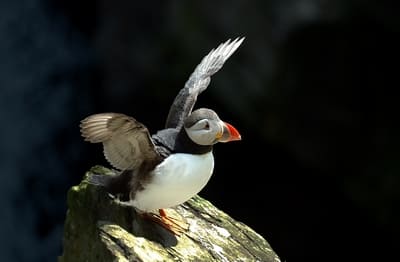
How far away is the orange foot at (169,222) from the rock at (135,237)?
17mm

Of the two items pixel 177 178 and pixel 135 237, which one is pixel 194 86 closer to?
pixel 177 178

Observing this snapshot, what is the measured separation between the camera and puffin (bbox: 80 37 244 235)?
3135 millimetres

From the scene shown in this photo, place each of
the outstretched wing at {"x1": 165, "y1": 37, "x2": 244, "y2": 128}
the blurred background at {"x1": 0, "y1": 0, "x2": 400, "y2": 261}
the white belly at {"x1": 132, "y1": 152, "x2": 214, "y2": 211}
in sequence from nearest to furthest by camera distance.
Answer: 1. the white belly at {"x1": 132, "y1": 152, "x2": 214, "y2": 211}
2. the outstretched wing at {"x1": 165, "y1": 37, "x2": 244, "y2": 128}
3. the blurred background at {"x1": 0, "y1": 0, "x2": 400, "y2": 261}

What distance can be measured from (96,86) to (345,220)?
2895mm

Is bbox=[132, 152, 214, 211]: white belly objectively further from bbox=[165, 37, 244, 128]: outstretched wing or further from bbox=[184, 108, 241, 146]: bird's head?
bbox=[165, 37, 244, 128]: outstretched wing

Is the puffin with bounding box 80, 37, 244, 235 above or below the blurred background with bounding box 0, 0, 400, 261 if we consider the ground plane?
above

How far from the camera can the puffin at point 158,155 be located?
313 centimetres

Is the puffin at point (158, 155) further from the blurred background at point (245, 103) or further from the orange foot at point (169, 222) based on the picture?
the blurred background at point (245, 103)

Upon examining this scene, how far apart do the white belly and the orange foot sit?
16 cm

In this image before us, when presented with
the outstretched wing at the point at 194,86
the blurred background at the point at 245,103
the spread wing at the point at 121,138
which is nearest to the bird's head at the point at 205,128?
the spread wing at the point at 121,138

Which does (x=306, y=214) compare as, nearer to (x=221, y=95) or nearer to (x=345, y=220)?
(x=345, y=220)

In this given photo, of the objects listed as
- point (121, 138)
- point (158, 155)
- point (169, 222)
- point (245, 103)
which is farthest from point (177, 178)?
point (245, 103)

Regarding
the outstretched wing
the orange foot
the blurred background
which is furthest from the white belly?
the blurred background

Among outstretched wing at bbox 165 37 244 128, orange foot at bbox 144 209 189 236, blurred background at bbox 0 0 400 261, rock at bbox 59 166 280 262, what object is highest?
outstretched wing at bbox 165 37 244 128
